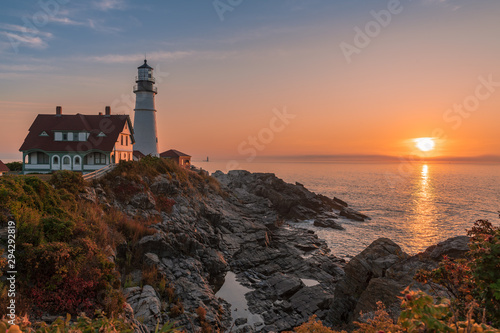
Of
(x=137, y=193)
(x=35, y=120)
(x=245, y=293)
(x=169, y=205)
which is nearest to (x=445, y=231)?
(x=245, y=293)

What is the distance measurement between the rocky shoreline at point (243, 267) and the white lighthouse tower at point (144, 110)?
17608 millimetres

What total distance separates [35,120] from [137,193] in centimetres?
2555

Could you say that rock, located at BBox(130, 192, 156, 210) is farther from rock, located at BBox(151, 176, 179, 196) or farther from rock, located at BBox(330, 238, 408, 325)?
rock, located at BBox(330, 238, 408, 325)

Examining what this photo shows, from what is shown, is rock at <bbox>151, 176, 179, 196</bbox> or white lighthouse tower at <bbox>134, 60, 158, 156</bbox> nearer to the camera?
rock at <bbox>151, 176, 179, 196</bbox>

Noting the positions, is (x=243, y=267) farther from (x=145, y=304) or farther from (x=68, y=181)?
(x=68, y=181)

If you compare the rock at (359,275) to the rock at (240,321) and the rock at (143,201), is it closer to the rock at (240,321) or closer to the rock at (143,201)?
the rock at (240,321)

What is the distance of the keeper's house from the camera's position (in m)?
35.2

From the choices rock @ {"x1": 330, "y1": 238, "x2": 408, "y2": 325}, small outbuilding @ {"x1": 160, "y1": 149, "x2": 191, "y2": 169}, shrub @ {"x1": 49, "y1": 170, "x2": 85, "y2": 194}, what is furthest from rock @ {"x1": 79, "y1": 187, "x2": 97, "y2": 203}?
small outbuilding @ {"x1": 160, "y1": 149, "x2": 191, "y2": 169}

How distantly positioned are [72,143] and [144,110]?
1392 centimetres

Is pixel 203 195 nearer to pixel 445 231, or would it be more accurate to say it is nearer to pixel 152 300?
pixel 152 300

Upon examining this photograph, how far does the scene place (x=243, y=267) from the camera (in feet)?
76.2

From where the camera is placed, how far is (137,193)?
2445cm

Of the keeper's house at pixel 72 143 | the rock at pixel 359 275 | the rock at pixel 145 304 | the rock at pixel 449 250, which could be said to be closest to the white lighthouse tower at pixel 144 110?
the keeper's house at pixel 72 143

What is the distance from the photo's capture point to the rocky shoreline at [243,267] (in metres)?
13.5
